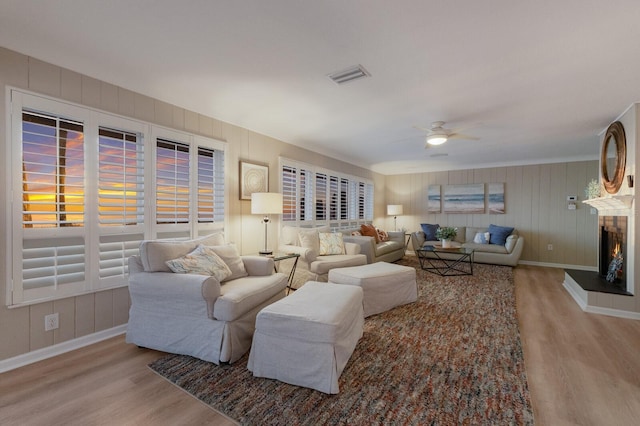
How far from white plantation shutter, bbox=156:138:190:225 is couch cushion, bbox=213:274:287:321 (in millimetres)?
1052

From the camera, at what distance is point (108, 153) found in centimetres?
271

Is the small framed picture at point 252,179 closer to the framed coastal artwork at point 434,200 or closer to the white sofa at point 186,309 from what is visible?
the white sofa at point 186,309

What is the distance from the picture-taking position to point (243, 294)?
7.72ft

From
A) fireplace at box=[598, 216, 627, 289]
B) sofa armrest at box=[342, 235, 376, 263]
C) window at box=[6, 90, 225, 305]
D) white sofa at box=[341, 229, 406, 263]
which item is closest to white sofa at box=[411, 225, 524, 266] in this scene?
white sofa at box=[341, 229, 406, 263]

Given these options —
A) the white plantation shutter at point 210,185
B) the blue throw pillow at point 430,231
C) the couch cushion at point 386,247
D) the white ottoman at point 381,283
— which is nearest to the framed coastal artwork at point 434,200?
the blue throw pillow at point 430,231

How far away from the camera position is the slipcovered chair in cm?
418

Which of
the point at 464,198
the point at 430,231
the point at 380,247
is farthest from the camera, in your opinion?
the point at 464,198

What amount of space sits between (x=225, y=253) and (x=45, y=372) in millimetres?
1547

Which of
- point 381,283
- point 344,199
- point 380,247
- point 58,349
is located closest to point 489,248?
point 380,247

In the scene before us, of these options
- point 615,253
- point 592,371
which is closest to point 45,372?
point 592,371

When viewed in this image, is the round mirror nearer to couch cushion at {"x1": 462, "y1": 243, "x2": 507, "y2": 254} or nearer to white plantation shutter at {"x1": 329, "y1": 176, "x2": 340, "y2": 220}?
couch cushion at {"x1": 462, "y1": 243, "x2": 507, "y2": 254}

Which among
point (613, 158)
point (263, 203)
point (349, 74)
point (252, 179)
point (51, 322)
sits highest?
point (349, 74)

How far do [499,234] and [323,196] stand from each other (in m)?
4.07

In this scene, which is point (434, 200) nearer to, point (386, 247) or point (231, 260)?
point (386, 247)
